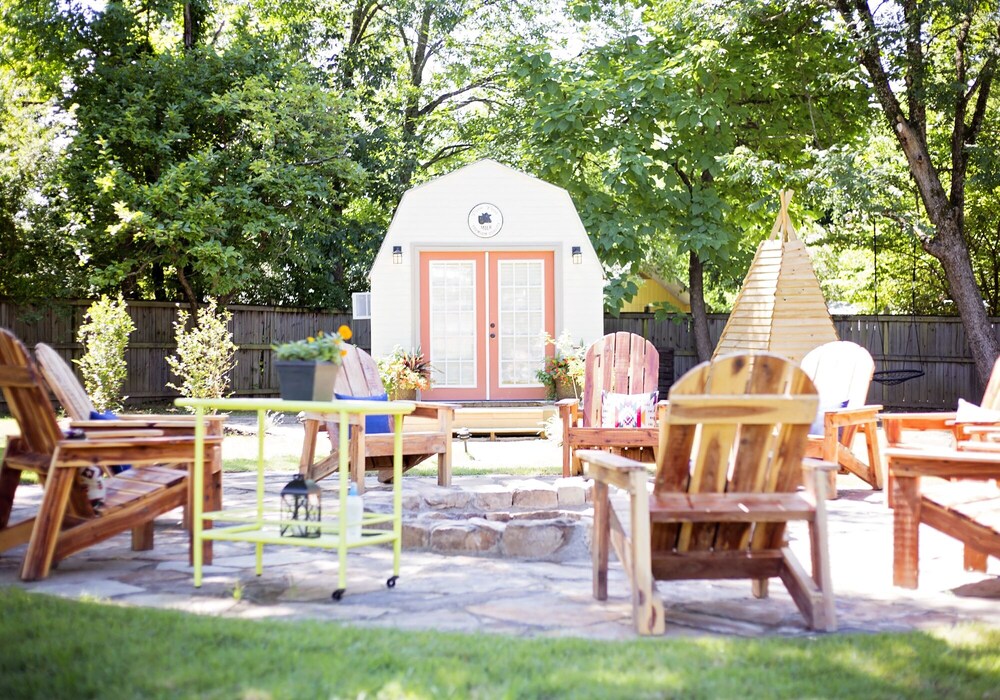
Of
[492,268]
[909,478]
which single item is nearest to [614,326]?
[492,268]

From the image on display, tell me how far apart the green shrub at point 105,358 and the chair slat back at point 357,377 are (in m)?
5.03

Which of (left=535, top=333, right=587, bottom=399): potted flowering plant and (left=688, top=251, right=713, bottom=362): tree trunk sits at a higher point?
(left=688, top=251, right=713, bottom=362): tree trunk

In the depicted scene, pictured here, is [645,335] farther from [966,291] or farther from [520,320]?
[966,291]

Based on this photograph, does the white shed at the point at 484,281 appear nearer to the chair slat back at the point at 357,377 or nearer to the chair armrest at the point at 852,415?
the chair slat back at the point at 357,377

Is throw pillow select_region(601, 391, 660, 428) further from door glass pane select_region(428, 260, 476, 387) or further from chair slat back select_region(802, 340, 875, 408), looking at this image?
door glass pane select_region(428, 260, 476, 387)

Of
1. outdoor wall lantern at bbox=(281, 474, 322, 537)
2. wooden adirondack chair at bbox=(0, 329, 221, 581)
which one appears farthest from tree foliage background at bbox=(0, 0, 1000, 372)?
outdoor wall lantern at bbox=(281, 474, 322, 537)

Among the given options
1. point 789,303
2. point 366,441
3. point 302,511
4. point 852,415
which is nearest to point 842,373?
point 852,415

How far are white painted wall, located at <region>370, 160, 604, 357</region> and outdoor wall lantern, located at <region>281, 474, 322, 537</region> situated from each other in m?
8.27

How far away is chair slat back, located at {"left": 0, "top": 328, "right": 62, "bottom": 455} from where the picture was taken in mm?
3900

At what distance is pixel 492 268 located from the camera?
12.6m

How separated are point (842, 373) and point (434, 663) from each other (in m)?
5.07

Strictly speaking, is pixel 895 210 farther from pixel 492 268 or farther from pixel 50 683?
pixel 50 683

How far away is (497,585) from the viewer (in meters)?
3.84

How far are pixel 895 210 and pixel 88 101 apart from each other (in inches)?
467
